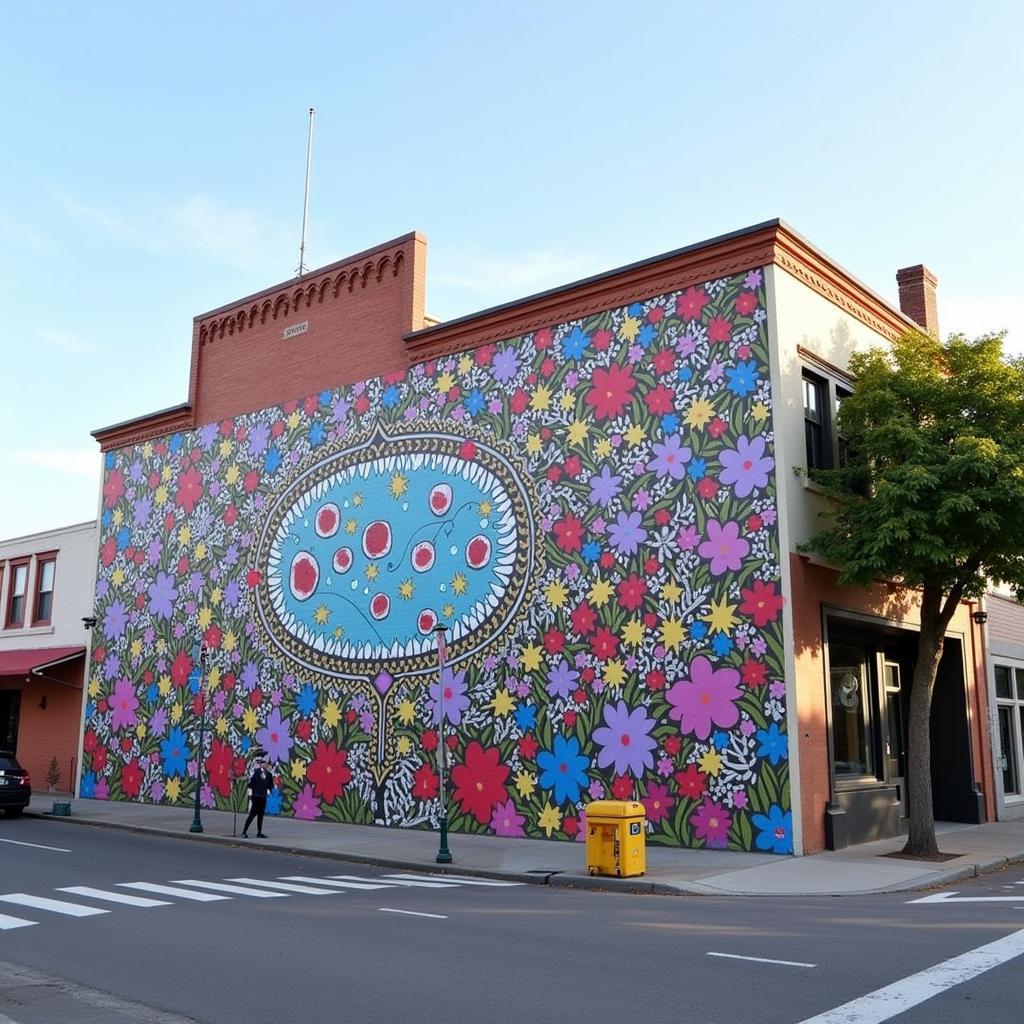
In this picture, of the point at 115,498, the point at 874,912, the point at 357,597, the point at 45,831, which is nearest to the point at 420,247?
the point at 357,597

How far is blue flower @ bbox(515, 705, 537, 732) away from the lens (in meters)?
19.2

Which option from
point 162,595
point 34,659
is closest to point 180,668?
point 162,595

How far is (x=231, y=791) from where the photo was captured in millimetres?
24031

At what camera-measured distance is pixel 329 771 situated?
22.2 meters

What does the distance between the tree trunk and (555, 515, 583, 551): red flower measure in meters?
5.85

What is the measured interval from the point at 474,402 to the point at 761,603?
751cm

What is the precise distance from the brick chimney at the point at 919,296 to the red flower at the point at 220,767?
18614mm

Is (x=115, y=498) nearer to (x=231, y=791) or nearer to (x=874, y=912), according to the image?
(x=231, y=791)

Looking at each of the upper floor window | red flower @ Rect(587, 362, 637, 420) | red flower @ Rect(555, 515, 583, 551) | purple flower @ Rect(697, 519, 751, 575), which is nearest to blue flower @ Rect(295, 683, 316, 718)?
red flower @ Rect(555, 515, 583, 551)

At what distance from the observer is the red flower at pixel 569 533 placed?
19219 millimetres

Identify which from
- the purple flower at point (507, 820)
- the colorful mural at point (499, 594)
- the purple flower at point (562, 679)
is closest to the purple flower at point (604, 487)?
the colorful mural at point (499, 594)

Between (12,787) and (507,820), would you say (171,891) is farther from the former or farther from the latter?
(12,787)

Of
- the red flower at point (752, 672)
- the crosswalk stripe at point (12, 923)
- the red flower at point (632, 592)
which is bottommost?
the crosswalk stripe at point (12, 923)

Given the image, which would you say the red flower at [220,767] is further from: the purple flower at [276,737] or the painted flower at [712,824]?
the painted flower at [712,824]
